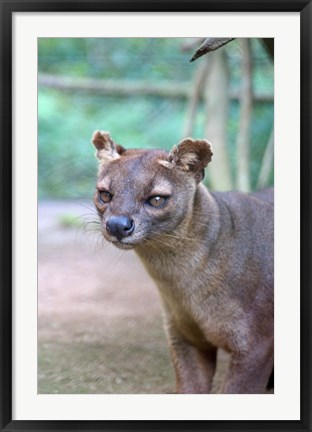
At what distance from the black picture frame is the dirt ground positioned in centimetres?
65

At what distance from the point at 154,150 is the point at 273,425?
6.16 feet

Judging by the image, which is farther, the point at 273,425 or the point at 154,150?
the point at 154,150

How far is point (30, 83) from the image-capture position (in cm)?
460

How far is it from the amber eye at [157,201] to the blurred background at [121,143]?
1562 mm

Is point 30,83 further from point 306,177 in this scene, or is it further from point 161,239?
point 306,177

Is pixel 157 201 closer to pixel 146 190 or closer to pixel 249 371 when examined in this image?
pixel 146 190

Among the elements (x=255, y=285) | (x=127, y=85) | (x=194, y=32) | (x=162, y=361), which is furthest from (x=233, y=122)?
(x=194, y=32)

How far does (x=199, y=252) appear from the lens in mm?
5348

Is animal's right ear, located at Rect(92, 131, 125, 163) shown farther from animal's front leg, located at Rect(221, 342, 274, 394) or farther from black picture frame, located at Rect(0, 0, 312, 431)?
animal's front leg, located at Rect(221, 342, 274, 394)

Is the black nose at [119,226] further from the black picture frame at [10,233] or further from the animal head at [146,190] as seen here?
the black picture frame at [10,233]

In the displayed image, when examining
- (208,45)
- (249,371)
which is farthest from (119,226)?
(249,371)

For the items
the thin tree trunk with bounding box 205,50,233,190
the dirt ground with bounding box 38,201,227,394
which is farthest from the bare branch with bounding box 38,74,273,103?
the dirt ground with bounding box 38,201,227,394

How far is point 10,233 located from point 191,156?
129 centimetres

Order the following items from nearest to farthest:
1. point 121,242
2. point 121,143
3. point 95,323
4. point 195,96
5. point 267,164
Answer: point 121,242 < point 95,323 < point 267,164 < point 195,96 < point 121,143
